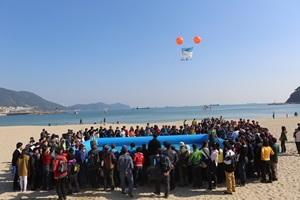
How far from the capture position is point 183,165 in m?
7.85

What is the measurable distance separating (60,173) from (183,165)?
380cm

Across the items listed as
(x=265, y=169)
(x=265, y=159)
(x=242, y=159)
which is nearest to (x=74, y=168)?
(x=242, y=159)

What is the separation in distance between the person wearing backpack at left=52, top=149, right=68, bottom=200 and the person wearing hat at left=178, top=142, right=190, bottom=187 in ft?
11.7

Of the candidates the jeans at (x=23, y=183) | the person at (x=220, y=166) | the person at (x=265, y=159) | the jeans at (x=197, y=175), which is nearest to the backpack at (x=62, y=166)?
the jeans at (x=23, y=183)

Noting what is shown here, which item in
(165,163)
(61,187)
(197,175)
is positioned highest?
(165,163)

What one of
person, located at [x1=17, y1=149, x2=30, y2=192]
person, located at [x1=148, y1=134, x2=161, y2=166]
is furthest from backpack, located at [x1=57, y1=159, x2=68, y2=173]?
person, located at [x1=148, y1=134, x2=161, y2=166]

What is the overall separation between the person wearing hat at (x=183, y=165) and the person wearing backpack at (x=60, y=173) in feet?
11.7

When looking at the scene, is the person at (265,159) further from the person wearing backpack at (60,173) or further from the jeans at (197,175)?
the person wearing backpack at (60,173)

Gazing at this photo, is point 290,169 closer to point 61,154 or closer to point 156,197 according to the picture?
point 156,197

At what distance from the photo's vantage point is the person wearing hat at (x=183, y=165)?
7863mm

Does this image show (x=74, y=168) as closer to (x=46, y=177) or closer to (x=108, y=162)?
(x=108, y=162)

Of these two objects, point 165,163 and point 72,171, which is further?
point 72,171

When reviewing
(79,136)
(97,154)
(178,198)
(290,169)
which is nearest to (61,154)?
(97,154)

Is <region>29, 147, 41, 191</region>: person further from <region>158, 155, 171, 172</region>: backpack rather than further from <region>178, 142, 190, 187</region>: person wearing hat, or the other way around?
<region>178, 142, 190, 187</region>: person wearing hat
